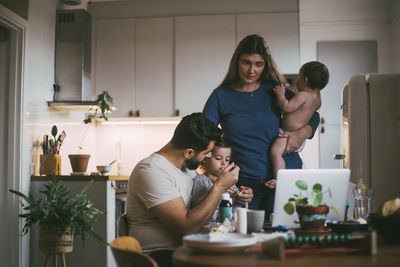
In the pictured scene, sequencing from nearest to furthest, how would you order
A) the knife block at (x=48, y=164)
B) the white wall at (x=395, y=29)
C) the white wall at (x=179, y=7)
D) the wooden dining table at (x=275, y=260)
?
the wooden dining table at (x=275, y=260), the knife block at (x=48, y=164), the white wall at (x=395, y=29), the white wall at (x=179, y=7)

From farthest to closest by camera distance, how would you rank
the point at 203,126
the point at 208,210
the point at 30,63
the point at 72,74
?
the point at 72,74, the point at 30,63, the point at 203,126, the point at 208,210

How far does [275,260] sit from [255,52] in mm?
1428

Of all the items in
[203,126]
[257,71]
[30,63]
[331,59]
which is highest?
[331,59]

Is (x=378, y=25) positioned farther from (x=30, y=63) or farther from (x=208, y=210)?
(x=208, y=210)

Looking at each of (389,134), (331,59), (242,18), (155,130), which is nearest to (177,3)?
(242,18)

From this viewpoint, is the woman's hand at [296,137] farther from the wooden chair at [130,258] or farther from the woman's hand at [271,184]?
the wooden chair at [130,258]

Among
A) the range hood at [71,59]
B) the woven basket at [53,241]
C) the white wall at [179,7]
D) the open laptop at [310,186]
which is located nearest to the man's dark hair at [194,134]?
the open laptop at [310,186]

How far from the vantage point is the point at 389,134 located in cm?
312

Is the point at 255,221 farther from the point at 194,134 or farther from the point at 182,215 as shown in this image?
the point at 194,134

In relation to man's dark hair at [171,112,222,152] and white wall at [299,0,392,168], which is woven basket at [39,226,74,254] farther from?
white wall at [299,0,392,168]

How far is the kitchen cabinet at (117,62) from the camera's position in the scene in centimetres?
518

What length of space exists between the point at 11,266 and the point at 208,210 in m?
2.25

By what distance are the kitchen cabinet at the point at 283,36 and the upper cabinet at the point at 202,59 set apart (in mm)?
375

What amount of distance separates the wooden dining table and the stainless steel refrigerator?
1.89m
